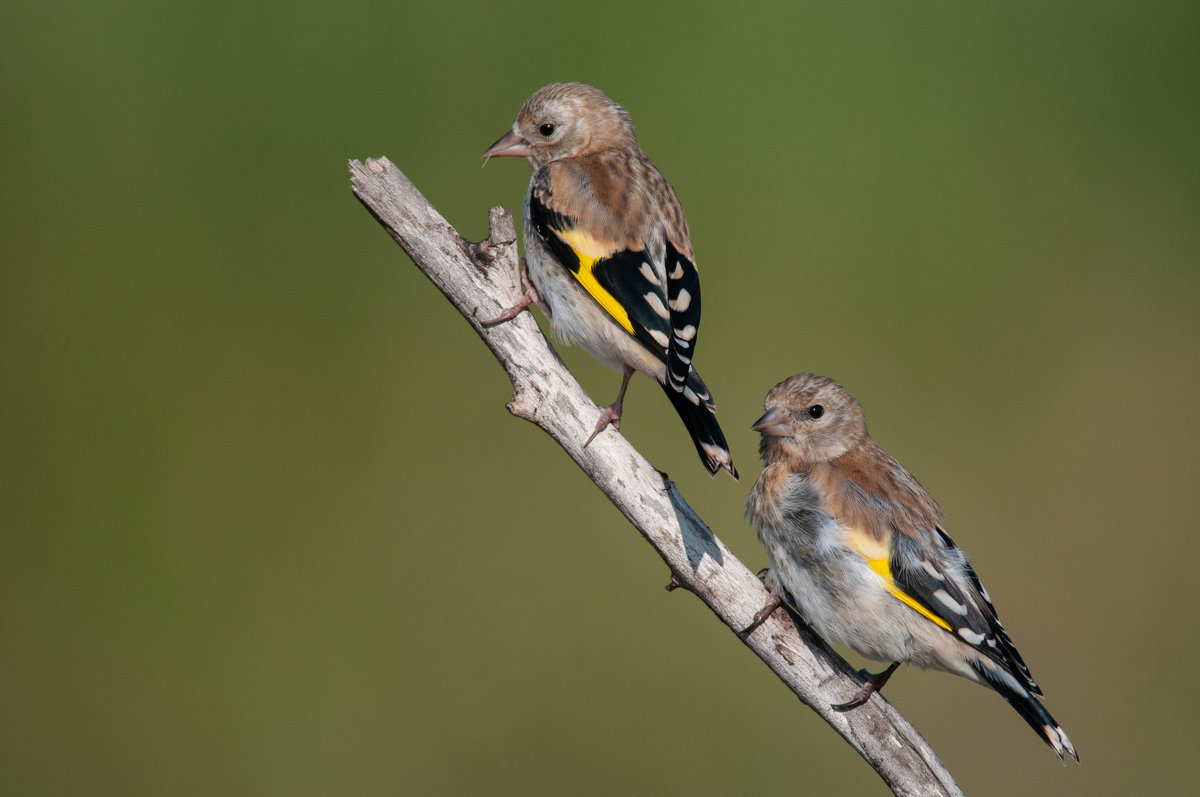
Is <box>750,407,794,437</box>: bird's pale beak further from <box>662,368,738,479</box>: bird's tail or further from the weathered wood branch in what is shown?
the weathered wood branch

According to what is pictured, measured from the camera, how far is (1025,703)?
3.16 m

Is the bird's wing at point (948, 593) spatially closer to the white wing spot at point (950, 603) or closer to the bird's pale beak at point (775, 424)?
the white wing spot at point (950, 603)

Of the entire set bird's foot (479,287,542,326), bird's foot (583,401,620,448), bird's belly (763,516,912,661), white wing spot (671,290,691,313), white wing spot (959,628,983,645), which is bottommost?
white wing spot (959,628,983,645)

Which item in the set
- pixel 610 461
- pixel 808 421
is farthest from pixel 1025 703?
pixel 610 461

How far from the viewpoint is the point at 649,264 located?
3.52 metres

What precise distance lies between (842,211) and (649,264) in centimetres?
352

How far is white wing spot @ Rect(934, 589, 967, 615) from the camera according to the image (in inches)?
127

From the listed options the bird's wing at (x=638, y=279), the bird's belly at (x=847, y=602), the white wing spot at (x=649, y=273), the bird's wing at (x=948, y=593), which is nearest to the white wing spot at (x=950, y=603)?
the bird's wing at (x=948, y=593)

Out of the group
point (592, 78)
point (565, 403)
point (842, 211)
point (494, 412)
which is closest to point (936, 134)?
point (842, 211)

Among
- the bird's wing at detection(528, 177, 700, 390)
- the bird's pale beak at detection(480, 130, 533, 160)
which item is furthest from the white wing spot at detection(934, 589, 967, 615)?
the bird's pale beak at detection(480, 130, 533, 160)

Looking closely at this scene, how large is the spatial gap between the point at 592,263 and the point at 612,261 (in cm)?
7

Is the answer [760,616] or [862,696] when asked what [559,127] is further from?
[862,696]

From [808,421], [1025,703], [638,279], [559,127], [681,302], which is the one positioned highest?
[559,127]

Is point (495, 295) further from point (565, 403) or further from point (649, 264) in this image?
point (649, 264)
